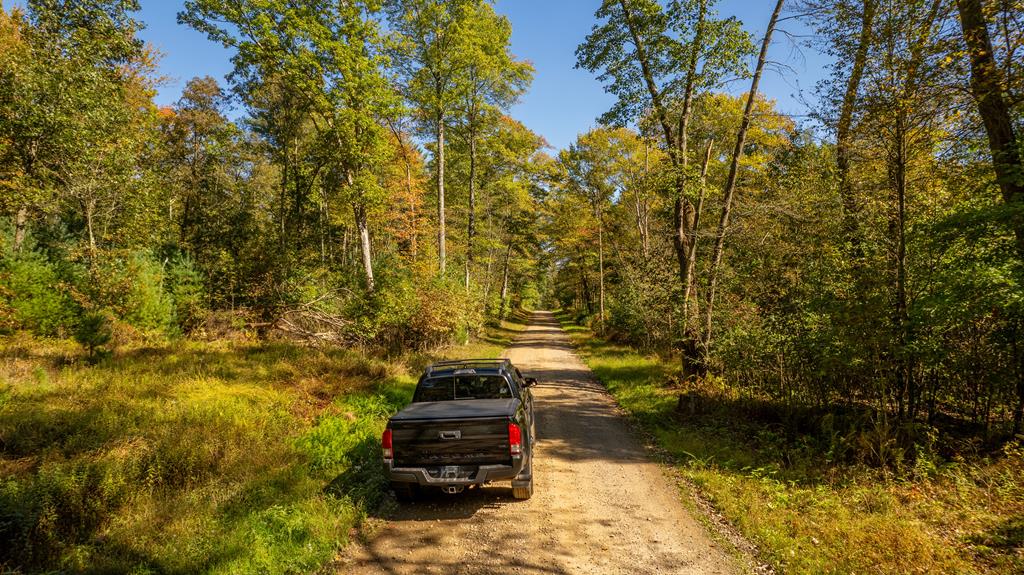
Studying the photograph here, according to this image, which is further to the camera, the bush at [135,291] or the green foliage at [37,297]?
the bush at [135,291]

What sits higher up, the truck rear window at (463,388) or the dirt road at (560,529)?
the truck rear window at (463,388)

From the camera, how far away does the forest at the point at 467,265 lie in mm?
5824

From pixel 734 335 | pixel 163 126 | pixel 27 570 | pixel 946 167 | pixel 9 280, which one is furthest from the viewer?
pixel 163 126

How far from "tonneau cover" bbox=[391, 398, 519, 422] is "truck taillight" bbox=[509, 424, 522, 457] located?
0.18 metres

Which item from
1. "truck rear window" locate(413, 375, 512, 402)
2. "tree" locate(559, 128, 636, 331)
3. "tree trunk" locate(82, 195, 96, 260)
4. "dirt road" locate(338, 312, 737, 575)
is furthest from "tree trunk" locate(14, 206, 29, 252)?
"tree" locate(559, 128, 636, 331)

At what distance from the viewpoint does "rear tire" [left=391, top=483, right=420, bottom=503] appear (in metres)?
5.67

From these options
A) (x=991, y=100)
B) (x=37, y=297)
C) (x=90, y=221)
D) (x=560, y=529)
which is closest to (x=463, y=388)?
(x=560, y=529)

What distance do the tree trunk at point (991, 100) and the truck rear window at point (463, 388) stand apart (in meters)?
7.32

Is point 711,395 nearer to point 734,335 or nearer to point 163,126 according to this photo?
point 734,335

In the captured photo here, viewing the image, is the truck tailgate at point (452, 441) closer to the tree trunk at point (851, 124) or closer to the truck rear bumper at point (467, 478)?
the truck rear bumper at point (467, 478)

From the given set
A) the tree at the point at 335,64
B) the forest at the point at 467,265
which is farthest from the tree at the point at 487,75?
the tree at the point at 335,64

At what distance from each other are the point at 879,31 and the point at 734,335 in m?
6.19

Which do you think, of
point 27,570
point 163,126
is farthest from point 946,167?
point 163,126

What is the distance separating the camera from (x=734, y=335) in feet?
32.4
